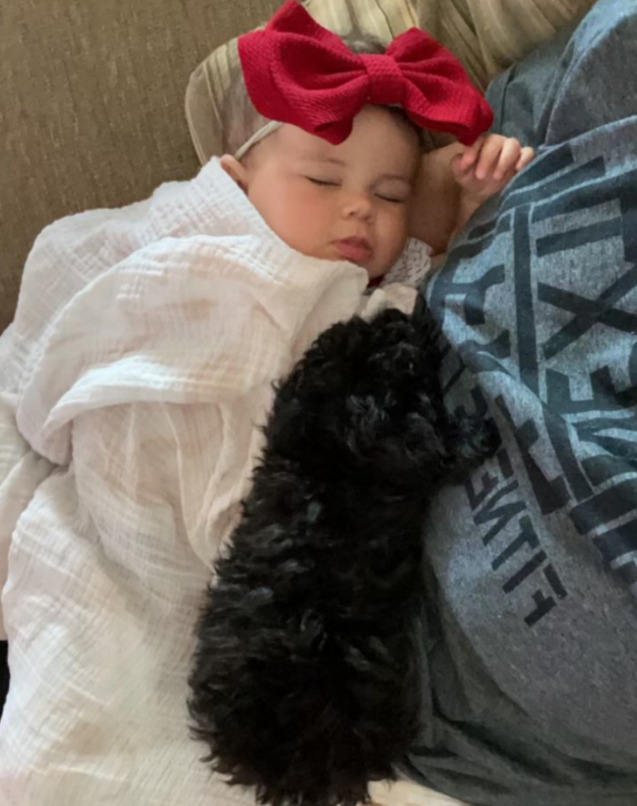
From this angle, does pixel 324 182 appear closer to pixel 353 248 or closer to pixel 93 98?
pixel 353 248

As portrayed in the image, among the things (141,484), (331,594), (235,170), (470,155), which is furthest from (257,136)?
(331,594)

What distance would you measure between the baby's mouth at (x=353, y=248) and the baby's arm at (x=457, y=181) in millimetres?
100

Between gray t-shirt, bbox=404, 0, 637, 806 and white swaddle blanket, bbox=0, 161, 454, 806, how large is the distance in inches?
7.3

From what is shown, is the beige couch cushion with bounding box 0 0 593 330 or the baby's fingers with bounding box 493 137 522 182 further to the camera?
the beige couch cushion with bounding box 0 0 593 330

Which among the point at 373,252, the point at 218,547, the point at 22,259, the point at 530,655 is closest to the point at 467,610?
the point at 530,655

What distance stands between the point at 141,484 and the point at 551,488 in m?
0.41

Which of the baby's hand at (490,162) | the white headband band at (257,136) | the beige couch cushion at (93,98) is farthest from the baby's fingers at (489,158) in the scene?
the beige couch cushion at (93,98)

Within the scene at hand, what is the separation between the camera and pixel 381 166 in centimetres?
92

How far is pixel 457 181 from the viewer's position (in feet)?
2.97

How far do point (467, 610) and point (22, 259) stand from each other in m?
0.76

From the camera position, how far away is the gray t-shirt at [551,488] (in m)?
0.59

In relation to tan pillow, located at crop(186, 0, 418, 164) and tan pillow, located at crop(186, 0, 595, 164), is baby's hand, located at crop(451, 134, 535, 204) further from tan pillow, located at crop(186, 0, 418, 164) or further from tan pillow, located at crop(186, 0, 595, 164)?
tan pillow, located at crop(186, 0, 418, 164)

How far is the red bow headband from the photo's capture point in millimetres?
834

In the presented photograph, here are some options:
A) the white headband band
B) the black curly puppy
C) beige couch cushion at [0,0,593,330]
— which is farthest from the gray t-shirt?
beige couch cushion at [0,0,593,330]
